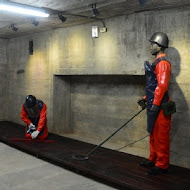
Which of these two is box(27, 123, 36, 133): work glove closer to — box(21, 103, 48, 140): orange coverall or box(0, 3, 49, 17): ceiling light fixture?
box(21, 103, 48, 140): orange coverall

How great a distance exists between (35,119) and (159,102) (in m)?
3.36

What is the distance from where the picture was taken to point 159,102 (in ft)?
12.9

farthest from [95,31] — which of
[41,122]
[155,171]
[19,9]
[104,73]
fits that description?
[155,171]

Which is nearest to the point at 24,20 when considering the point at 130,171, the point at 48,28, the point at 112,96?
the point at 48,28

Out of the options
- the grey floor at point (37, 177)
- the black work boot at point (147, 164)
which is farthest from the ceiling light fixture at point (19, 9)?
the black work boot at point (147, 164)

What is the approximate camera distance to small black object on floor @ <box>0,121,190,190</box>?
12.6 ft

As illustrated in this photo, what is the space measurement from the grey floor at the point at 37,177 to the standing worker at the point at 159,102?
876 mm

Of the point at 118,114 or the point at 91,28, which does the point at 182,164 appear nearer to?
the point at 118,114

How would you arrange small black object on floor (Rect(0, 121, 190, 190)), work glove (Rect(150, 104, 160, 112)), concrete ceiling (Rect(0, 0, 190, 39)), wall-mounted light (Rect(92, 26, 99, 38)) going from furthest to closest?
wall-mounted light (Rect(92, 26, 99, 38)) → concrete ceiling (Rect(0, 0, 190, 39)) → work glove (Rect(150, 104, 160, 112)) → small black object on floor (Rect(0, 121, 190, 190))

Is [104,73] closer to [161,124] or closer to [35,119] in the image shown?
[35,119]

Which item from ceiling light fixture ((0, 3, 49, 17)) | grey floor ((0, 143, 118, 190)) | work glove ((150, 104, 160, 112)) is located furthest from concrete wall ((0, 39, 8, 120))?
work glove ((150, 104, 160, 112))

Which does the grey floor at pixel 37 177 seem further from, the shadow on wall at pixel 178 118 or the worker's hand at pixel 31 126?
the shadow on wall at pixel 178 118

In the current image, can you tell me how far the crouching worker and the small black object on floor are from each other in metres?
0.22

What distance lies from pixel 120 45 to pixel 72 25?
1538mm
